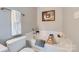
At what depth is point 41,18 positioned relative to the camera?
4.15 ft

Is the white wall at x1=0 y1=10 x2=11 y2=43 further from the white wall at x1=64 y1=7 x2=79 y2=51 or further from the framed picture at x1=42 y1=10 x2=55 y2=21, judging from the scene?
the white wall at x1=64 y1=7 x2=79 y2=51

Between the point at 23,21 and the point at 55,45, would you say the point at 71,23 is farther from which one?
the point at 23,21

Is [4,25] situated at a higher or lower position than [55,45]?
higher

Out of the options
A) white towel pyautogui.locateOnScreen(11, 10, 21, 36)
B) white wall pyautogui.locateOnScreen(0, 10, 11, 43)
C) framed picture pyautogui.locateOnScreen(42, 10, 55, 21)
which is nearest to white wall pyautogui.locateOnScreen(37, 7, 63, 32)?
framed picture pyautogui.locateOnScreen(42, 10, 55, 21)

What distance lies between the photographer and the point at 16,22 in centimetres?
125

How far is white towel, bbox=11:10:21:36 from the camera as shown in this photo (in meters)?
1.24

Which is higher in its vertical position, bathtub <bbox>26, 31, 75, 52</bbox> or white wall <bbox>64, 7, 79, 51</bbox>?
white wall <bbox>64, 7, 79, 51</bbox>

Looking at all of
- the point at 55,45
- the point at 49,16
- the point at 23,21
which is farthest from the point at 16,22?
the point at 55,45

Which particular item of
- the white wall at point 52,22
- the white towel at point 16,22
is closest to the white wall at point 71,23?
the white wall at point 52,22

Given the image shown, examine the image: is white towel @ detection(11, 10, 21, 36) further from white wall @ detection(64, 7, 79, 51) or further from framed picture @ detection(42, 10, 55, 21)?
white wall @ detection(64, 7, 79, 51)

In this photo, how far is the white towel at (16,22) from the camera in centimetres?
124

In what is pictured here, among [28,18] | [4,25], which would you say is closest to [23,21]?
[28,18]
